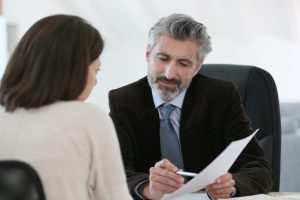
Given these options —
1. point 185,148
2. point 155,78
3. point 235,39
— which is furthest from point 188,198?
point 235,39

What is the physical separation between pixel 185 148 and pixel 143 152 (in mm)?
157

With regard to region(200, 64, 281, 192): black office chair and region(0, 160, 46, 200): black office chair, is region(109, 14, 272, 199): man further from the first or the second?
region(0, 160, 46, 200): black office chair

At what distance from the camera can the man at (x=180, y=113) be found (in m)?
1.76

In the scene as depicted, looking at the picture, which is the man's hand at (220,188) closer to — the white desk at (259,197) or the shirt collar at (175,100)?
the white desk at (259,197)

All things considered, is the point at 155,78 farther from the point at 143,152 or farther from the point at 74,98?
the point at 74,98

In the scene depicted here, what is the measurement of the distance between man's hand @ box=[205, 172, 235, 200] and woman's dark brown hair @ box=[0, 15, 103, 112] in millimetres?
568

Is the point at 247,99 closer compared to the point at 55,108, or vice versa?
the point at 55,108

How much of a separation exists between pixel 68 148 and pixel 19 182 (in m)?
0.11

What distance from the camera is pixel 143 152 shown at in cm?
179

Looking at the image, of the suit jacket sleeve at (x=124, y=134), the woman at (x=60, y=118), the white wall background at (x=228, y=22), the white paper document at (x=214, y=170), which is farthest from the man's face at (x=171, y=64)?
the white wall background at (x=228, y=22)

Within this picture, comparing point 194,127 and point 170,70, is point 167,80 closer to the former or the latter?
point 170,70

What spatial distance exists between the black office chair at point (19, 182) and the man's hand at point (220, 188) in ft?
2.04

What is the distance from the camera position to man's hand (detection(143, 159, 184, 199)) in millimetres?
1360

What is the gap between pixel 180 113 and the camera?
181 cm
